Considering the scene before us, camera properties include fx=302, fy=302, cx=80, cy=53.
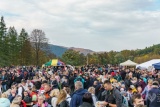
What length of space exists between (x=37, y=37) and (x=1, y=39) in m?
20.3

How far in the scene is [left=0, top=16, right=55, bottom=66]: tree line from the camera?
64.5 metres

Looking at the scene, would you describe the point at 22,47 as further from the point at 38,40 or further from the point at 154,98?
the point at 154,98

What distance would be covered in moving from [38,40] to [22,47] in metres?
10.1

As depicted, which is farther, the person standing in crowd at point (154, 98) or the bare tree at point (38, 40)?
the bare tree at point (38, 40)

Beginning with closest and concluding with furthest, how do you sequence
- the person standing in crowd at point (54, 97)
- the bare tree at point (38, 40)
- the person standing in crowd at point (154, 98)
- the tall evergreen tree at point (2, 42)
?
the person standing in crowd at point (54, 97)
the person standing in crowd at point (154, 98)
the tall evergreen tree at point (2, 42)
the bare tree at point (38, 40)

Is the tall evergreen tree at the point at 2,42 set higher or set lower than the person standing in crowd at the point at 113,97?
higher

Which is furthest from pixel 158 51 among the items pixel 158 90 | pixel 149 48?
pixel 158 90

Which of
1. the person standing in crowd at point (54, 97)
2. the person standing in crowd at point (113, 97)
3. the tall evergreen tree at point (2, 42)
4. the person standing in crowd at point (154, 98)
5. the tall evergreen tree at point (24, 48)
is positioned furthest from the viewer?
the tall evergreen tree at point (24, 48)

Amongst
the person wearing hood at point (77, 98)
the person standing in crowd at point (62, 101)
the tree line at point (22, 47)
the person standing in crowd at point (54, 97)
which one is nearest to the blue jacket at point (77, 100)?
the person wearing hood at point (77, 98)

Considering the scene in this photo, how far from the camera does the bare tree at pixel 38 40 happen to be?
8100 cm

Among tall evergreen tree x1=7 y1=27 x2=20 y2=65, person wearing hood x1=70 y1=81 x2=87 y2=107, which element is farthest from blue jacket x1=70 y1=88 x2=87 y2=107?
tall evergreen tree x1=7 y1=27 x2=20 y2=65

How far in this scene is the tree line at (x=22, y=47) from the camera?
64500 millimetres

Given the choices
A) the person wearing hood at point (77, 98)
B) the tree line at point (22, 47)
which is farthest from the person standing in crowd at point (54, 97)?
the tree line at point (22, 47)

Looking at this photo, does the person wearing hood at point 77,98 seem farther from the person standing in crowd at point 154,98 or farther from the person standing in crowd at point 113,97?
the person standing in crowd at point 154,98
